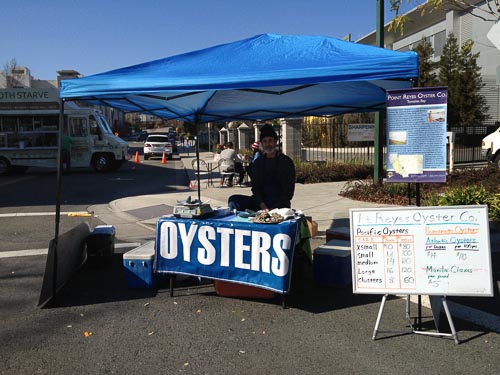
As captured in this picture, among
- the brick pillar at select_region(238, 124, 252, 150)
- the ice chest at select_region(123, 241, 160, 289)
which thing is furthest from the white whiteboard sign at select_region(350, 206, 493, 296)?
the brick pillar at select_region(238, 124, 252, 150)

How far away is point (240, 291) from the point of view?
5.16 metres

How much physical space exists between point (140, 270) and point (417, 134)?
11.1ft

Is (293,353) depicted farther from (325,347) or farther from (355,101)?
(355,101)

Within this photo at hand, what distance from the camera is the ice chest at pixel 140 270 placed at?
17.7ft

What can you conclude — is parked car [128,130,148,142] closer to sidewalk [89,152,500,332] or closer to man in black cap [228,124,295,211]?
sidewalk [89,152,500,332]

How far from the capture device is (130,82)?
4840 mm

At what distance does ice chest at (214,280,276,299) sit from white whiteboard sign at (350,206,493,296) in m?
1.15

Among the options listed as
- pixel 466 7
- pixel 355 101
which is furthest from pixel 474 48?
pixel 355 101

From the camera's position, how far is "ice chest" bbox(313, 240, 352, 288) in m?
5.39

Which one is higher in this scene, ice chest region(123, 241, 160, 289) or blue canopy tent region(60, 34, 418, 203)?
blue canopy tent region(60, 34, 418, 203)

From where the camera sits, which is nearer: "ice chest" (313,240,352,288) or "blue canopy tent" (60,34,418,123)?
"blue canopy tent" (60,34,418,123)

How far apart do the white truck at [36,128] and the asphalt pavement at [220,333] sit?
1655 cm

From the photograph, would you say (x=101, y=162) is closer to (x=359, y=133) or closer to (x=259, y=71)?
(x=359, y=133)

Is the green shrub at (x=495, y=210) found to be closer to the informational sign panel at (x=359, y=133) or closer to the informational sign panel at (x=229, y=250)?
the informational sign panel at (x=229, y=250)
